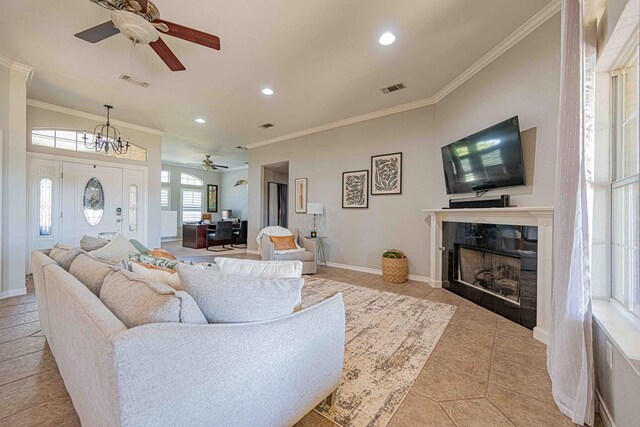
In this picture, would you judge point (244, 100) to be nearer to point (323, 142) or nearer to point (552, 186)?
point (323, 142)

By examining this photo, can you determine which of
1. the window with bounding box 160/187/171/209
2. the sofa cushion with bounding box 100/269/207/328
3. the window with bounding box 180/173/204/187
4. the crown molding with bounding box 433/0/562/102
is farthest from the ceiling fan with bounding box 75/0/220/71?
the window with bounding box 180/173/204/187

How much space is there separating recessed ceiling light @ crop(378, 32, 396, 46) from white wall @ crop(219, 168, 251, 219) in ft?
27.6

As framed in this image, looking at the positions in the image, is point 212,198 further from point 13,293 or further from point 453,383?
point 453,383

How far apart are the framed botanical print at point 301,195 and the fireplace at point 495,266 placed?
306 centimetres

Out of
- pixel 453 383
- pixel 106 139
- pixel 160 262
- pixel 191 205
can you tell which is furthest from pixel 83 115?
pixel 453 383

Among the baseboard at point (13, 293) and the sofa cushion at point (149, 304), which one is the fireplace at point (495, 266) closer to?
the sofa cushion at point (149, 304)

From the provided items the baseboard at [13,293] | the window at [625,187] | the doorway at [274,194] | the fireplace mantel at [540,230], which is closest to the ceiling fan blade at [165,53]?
the window at [625,187]

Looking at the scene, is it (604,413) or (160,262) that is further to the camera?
(160,262)

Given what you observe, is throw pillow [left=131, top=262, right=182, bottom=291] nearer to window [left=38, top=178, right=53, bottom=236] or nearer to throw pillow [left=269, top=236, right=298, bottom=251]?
throw pillow [left=269, top=236, right=298, bottom=251]

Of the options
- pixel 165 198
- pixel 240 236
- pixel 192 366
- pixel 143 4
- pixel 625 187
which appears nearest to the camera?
pixel 192 366

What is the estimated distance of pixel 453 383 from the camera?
1.74 m

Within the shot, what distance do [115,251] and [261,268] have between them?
1588mm

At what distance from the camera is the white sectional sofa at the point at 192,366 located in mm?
752

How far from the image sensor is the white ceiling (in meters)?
2.38
